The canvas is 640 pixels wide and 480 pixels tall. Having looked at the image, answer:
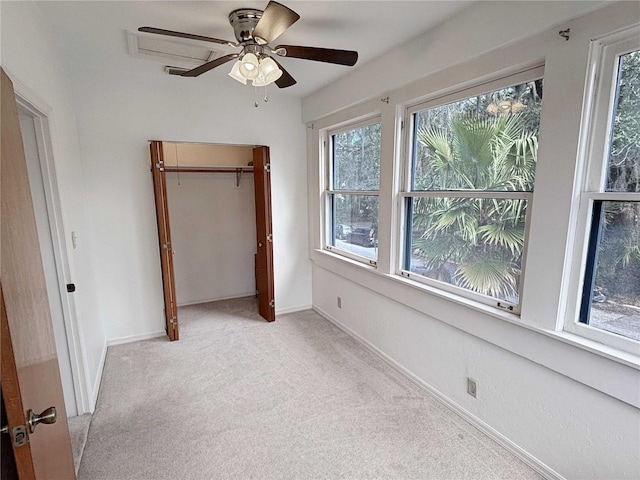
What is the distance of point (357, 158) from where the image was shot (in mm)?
3260

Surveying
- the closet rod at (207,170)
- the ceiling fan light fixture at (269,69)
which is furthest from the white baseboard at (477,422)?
the closet rod at (207,170)

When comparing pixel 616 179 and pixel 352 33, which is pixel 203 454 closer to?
pixel 616 179

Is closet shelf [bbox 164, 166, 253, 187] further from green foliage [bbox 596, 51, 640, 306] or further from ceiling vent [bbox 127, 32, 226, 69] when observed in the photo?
green foliage [bbox 596, 51, 640, 306]

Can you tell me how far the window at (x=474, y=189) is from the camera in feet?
6.06

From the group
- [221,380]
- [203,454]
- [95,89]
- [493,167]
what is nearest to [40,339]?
[203,454]

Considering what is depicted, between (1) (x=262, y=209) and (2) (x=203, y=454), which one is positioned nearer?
(2) (x=203, y=454)

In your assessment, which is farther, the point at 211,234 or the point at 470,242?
the point at 211,234

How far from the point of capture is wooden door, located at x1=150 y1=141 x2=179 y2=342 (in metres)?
3.07

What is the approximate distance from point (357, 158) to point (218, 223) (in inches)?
84.3

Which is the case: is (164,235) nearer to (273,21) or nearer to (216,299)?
(216,299)

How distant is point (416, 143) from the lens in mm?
2535

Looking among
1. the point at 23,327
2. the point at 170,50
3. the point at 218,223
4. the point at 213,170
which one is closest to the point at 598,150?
the point at 23,327

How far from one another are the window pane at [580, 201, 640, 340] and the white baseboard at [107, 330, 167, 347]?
141 inches

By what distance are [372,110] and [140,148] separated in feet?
7.18
